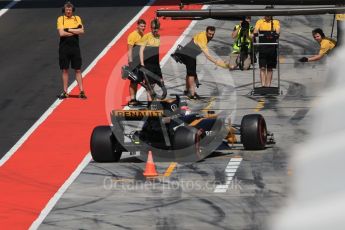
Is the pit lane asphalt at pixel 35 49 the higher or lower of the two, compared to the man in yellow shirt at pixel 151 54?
lower

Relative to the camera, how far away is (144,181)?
602 inches

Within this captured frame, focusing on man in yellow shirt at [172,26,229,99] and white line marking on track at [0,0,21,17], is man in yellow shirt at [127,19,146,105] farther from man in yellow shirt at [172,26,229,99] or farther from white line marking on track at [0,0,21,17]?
white line marking on track at [0,0,21,17]

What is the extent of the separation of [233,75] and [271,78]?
7.03 ft

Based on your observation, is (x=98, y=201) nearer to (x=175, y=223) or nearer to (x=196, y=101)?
(x=175, y=223)

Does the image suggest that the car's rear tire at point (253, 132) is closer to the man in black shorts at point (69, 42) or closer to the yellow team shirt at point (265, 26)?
the man in black shorts at point (69, 42)

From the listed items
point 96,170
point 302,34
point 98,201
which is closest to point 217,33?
point 302,34

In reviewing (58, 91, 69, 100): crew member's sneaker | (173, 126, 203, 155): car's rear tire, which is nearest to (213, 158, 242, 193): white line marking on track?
(173, 126, 203, 155): car's rear tire

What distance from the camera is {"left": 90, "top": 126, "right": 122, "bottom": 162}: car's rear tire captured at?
16141mm

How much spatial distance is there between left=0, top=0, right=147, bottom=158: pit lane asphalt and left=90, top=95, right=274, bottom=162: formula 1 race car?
2.96m

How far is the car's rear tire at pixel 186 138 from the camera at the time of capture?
15.8 m

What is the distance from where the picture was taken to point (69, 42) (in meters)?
22.5

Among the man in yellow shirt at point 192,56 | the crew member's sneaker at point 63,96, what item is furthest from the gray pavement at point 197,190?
the crew member's sneaker at point 63,96

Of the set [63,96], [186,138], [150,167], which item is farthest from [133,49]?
[150,167]

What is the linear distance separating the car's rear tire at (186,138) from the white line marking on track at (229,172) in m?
0.74
